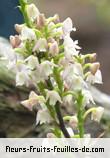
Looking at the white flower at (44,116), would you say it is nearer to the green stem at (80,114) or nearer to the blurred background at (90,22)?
the green stem at (80,114)

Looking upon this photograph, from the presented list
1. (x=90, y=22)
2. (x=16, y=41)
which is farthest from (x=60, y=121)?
(x=90, y=22)

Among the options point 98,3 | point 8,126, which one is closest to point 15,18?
point 8,126

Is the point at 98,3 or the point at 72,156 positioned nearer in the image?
the point at 72,156

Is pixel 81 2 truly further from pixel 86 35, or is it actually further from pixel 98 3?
pixel 98 3

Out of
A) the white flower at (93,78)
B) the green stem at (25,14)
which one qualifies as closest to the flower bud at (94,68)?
the white flower at (93,78)

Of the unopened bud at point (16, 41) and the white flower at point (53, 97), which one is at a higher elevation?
the unopened bud at point (16, 41)
